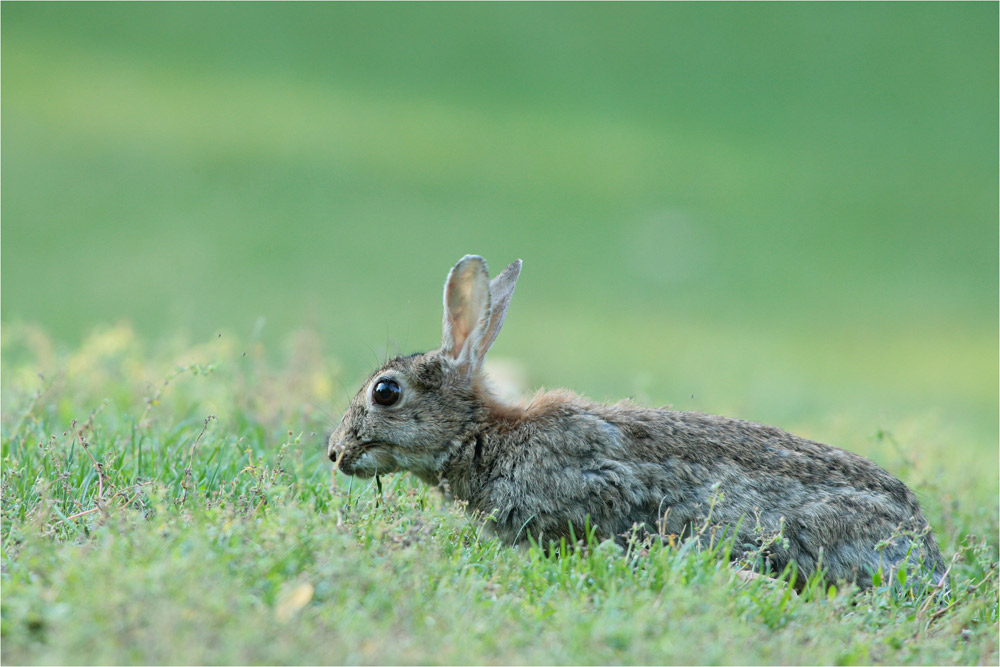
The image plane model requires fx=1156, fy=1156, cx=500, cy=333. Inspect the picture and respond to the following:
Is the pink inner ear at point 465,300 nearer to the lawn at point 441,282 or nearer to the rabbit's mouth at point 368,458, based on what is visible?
the rabbit's mouth at point 368,458

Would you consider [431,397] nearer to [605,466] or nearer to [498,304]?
[498,304]

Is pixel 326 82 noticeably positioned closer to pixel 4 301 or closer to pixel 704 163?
pixel 704 163

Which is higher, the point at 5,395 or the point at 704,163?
the point at 704,163

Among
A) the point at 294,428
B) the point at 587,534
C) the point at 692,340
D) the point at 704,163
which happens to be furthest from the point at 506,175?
the point at 587,534

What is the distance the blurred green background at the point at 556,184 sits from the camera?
16.0m

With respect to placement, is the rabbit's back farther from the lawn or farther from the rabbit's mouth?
the rabbit's mouth

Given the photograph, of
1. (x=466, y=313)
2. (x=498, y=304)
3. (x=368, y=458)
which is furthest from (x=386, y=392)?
(x=498, y=304)

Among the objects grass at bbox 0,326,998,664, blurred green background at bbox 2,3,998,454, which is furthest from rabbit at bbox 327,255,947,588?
blurred green background at bbox 2,3,998,454

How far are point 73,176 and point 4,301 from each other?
605 centimetres

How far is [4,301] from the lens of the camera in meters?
14.7

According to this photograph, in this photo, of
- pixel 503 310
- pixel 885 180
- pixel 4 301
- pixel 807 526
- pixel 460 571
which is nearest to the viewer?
pixel 460 571

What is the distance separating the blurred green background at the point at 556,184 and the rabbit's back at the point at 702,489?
13.9 ft

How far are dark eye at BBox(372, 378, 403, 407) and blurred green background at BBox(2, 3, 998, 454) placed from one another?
4417mm

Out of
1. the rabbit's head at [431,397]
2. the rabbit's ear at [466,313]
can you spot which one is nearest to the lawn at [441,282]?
the rabbit's head at [431,397]
